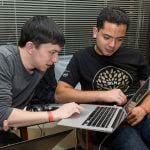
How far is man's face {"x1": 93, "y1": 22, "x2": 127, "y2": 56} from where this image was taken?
1.68 metres

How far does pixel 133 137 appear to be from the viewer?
146cm

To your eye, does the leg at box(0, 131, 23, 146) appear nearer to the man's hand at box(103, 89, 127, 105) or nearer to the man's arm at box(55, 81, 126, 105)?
the man's arm at box(55, 81, 126, 105)

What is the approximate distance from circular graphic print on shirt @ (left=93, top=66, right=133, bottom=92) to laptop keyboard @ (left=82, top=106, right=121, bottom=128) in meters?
0.29

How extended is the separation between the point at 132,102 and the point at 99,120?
319 millimetres

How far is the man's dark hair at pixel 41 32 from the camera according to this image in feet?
4.43

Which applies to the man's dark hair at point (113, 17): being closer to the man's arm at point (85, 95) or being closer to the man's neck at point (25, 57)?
the man's arm at point (85, 95)

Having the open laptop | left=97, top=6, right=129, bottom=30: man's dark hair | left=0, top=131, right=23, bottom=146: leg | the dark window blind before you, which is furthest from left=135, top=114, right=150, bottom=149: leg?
the dark window blind

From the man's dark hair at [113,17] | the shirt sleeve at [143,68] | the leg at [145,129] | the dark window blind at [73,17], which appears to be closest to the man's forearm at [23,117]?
the leg at [145,129]

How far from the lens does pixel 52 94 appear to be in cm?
192

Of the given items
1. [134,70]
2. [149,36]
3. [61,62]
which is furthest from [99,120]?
[149,36]

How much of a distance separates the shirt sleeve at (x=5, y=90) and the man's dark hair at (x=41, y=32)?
179 mm

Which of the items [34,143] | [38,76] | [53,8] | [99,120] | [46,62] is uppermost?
[53,8]

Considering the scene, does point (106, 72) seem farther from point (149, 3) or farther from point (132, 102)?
point (149, 3)

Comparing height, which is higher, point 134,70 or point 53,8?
point 53,8
